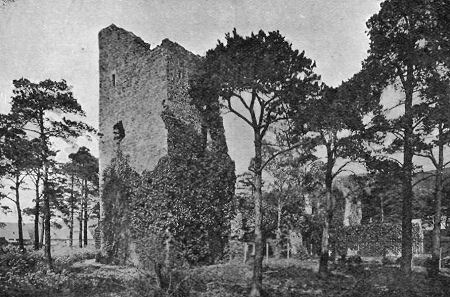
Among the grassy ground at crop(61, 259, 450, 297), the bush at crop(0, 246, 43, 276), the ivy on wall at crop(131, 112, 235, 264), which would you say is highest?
the ivy on wall at crop(131, 112, 235, 264)

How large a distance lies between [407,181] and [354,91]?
3.96 m

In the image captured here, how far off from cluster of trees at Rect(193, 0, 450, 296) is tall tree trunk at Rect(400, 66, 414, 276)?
3 centimetres

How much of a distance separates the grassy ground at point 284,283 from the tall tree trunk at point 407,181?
0.83m

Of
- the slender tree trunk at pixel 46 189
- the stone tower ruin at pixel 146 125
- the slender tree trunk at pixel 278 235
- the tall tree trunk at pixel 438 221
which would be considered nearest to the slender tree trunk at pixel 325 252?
the tall tree trunk at pixel 438 221

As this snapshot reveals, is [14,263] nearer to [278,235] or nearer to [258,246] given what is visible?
[258,246]

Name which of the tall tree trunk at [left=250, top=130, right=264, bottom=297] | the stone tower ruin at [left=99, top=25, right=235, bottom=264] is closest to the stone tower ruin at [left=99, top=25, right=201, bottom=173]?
the stone tower ruin at [left=99, top=25, right=235, bottom=264]

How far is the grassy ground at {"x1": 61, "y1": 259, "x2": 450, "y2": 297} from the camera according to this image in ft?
36.8

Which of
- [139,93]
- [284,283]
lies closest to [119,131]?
[139,93]

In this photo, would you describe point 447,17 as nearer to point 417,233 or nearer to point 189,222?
point 189,222

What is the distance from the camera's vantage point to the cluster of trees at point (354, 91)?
11.9 meters

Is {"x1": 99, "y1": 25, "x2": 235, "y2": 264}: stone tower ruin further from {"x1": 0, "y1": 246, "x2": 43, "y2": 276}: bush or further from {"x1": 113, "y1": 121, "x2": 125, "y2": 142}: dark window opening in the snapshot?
{"x1": 0, "y1": 246, "x2": 43, "y2": 276}: bush

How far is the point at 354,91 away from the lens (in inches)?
557

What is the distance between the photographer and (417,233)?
81.7 feet

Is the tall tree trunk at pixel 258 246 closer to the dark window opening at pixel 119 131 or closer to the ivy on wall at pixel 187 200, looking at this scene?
the ivy on wall at pixel 187 200
